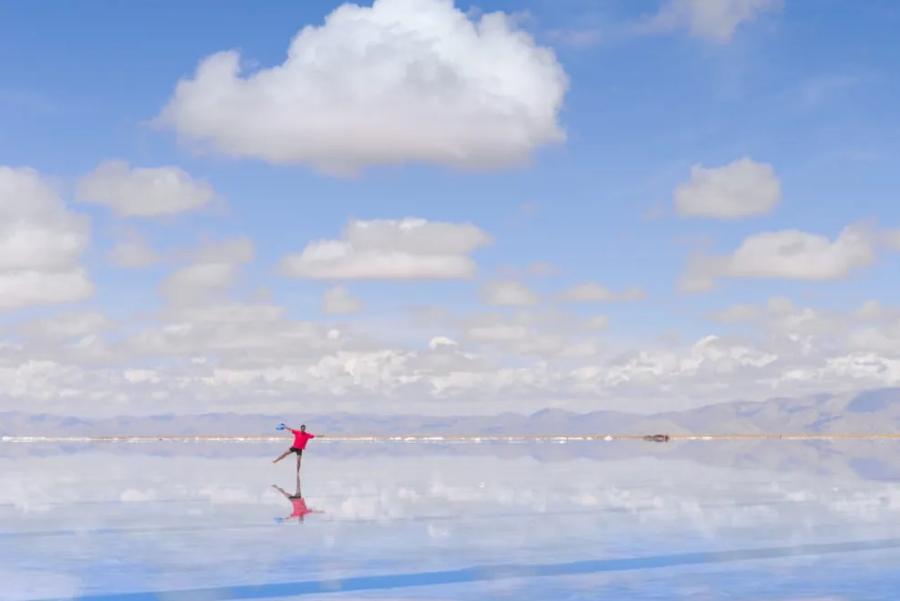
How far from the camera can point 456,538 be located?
26625mm

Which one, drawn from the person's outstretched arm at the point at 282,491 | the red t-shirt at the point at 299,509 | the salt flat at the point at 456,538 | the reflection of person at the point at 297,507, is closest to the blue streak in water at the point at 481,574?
the salt flat at the point at 456,538

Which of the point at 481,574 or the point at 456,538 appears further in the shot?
the point at 456,538

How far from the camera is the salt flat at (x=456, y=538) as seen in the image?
20.0 m

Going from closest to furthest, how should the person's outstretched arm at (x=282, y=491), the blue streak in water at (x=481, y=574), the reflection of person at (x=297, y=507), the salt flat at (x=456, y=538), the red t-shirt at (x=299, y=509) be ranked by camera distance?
1. the blue streak in water at (x=481, y=574)
2. the salt flat at (x=456, y=538)
3. the reflection of person at (x=297, y=507)
4. the red t-shirt at (x=299, y=509)
5. the person's outstretched arm at (x=282, y=491)

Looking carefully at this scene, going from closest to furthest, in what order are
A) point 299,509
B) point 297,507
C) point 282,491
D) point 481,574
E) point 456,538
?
1. point 481,574
2. point 456,538
3. point 299,509
4. point 297,507
5. point 282,491

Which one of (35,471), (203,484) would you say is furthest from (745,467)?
(35,471)

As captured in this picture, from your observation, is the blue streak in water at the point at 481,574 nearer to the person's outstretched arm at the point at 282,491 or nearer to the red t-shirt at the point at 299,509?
the red t-shirt at the point at 299,509

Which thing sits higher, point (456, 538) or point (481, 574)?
point (456, 538)

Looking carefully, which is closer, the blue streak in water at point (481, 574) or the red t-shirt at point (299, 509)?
the blue streak in water at point (481, 574)

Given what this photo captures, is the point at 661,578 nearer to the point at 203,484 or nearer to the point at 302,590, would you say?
the point at 302,590

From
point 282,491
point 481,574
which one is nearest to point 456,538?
point 481,574

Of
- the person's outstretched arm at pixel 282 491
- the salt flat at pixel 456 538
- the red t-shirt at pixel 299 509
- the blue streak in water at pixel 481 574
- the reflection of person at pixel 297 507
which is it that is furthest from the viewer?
the person's outstretched arm at pixel 282 491

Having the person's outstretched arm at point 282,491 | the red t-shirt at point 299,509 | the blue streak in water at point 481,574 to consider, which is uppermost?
the person's outstretched arm at point 282,491

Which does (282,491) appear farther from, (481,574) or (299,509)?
(481,574)
